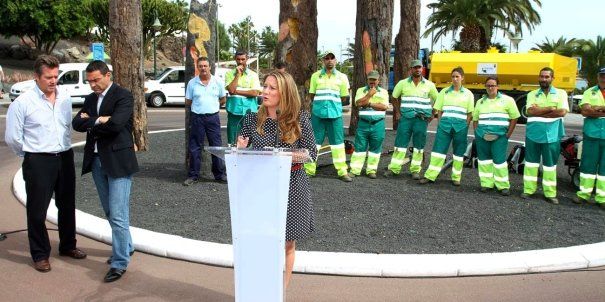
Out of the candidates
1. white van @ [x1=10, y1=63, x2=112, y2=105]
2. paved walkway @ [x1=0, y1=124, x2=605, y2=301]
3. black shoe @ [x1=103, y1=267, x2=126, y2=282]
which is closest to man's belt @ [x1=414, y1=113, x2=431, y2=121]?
paved walkway @ [x1=0, y1=124, x2=605, y2=301]

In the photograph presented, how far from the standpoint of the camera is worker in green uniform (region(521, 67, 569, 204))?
801cm

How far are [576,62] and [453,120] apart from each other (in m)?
18.6

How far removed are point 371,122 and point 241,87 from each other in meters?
2.18

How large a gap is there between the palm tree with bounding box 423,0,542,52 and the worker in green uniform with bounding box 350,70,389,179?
2565 centimetres

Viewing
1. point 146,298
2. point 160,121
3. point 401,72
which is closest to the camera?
point 146,298

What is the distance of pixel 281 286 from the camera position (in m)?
3.76

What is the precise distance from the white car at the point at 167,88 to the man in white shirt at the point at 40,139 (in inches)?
851

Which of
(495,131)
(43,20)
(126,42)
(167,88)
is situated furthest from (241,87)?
(43,20)

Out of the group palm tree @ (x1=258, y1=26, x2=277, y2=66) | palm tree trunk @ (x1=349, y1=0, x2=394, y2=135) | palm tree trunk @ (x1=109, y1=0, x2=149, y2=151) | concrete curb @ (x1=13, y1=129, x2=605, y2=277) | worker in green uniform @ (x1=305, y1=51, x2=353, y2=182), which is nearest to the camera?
concrete curb @ (x1=13, y1=129, x2=605, y2=277)

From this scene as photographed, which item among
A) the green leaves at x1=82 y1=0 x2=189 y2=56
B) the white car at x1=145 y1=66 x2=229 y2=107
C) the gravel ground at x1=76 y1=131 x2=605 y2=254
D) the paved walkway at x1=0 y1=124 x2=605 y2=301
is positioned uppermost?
the green leaves at x1=82 y1=0 x2=189 y2=56

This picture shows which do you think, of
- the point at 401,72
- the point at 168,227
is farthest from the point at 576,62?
the point at 168,227

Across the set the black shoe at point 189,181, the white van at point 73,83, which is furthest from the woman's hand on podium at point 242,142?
the white van at point 73,83

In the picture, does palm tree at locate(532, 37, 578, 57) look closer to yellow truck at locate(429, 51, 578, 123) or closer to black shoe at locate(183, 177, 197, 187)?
yellow truck at locate(429, 51, 578, 123)

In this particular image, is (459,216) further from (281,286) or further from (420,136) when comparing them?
(281,286)
